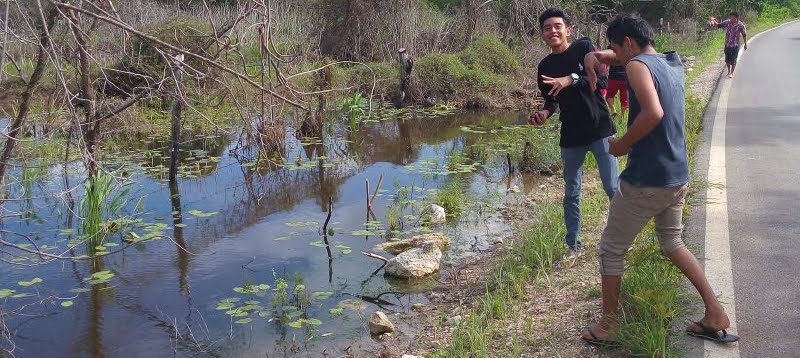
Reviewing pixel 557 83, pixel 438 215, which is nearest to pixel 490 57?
pixel 438 215

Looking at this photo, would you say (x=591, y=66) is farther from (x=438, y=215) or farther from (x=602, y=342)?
(x=438, y=215)

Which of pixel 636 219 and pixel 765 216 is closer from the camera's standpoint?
pixel 636 219

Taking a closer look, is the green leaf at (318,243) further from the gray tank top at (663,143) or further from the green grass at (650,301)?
the gray tank top at (663,143)

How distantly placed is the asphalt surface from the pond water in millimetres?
2361

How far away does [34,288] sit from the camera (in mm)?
6473

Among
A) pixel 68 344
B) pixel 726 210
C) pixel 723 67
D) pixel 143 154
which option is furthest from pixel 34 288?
pixel 723 67

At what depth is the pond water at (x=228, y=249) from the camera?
5684mm

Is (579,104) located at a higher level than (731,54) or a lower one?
lower

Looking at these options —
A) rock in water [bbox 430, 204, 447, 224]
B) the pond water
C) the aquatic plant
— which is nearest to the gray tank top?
the pond water

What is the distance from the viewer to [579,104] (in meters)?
5.38

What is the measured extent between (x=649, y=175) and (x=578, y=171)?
1.57 metres

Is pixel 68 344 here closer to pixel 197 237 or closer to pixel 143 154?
pixel 197 237

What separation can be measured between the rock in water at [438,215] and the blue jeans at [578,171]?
2.64 m

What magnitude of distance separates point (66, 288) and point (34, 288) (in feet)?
0.83
